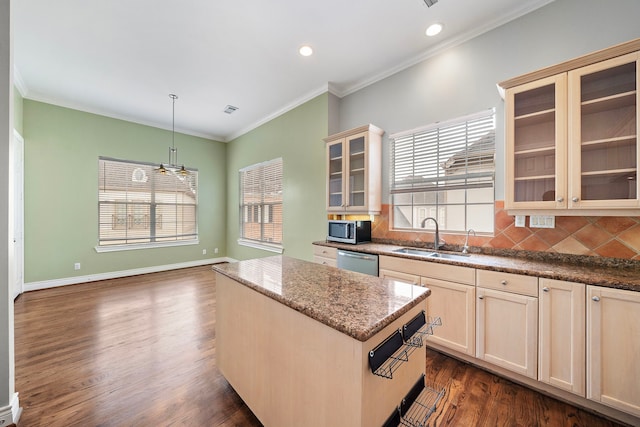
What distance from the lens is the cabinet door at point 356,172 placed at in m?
3.28

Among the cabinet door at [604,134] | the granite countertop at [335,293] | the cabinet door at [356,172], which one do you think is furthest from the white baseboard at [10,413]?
the cabinet door at [604,134]

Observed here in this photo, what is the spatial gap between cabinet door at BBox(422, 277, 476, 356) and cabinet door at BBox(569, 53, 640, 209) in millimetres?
1042

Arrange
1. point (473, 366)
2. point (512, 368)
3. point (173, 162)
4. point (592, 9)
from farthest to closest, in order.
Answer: point (173, 162) < point (473, 366) < point (592, 9) < point (512, 368)

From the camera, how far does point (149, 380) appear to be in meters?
2.02

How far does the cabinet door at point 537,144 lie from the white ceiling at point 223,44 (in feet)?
3.11

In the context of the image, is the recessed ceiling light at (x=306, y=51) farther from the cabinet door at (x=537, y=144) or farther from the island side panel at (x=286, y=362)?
the island side panel at (x=286, y=362)

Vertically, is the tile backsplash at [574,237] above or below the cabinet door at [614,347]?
above

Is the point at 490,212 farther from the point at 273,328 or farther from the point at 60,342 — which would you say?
the point at 60,342

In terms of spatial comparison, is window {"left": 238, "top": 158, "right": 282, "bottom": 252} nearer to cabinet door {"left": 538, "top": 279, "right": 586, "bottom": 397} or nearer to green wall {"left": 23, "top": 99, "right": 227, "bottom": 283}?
green wall {"left": 23, "top": 99, "right": 227, "bottom": 283}

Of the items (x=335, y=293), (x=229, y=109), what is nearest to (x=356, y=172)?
(x=335, y=293)

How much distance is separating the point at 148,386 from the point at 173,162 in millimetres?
4815

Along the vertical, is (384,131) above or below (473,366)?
above

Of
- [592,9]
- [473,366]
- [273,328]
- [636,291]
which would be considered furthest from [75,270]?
[592,9]

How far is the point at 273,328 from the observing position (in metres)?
1.35
